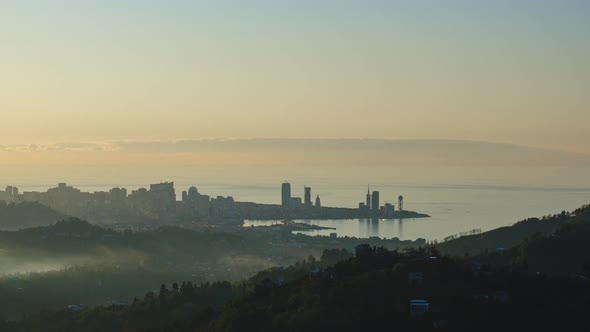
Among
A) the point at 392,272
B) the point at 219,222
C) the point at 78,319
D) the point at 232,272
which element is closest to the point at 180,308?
the point at 78,319

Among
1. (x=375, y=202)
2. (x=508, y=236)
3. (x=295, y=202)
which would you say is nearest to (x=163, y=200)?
(x=295, y=202)

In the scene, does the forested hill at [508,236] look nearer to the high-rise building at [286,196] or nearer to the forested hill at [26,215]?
the forested hill at [26,215]

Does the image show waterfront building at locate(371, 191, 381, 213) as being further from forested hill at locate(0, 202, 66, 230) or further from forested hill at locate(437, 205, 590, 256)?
forested hill at locate(437, 205, 590, 256)

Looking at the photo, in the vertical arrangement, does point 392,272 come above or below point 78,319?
above

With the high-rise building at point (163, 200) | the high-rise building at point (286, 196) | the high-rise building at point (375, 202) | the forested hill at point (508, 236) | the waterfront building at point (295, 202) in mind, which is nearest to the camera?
the forested hill at point (508, 236)

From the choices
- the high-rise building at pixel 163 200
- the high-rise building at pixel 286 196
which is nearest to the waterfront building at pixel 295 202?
the high-rise building at pixel 286 196

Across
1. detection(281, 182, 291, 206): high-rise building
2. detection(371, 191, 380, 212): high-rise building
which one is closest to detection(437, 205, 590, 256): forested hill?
detection(371, 191, 380, 212): high-rise building

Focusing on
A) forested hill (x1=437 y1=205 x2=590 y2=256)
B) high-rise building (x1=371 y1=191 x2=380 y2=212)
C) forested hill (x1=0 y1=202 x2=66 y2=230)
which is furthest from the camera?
high-rise building (x1=371 y1=191 x2=380 y2=212)

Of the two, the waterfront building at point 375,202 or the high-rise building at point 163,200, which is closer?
the waterfront building at point 375,202

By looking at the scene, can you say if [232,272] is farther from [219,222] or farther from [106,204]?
[106,204]
